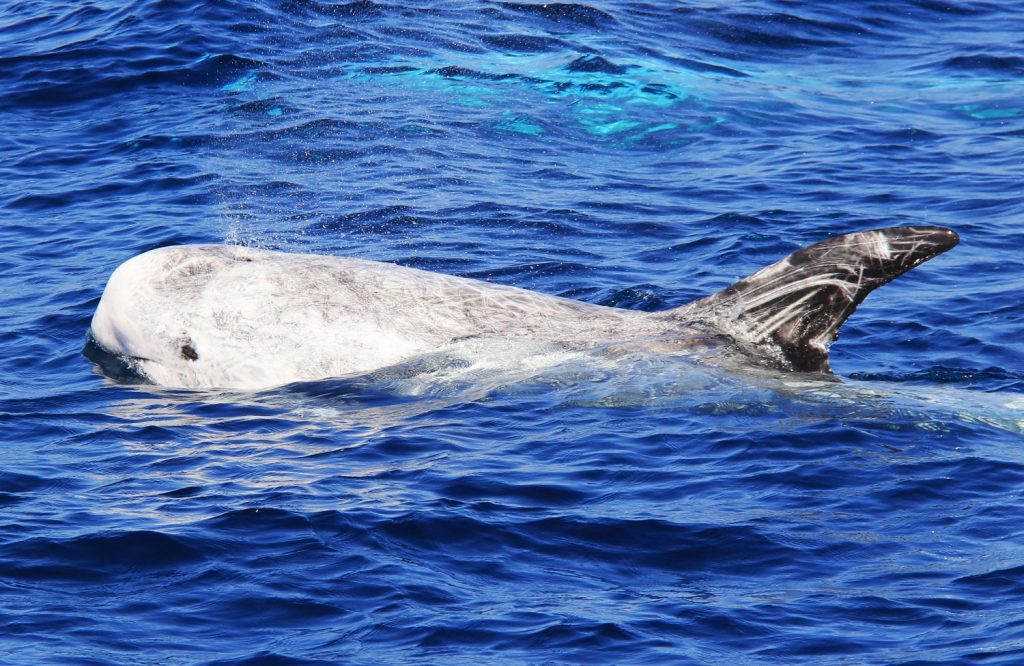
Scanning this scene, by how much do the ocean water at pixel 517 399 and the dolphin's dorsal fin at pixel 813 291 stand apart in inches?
16.3

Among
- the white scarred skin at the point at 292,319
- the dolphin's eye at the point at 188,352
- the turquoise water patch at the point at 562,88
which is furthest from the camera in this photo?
the turquoise water patch at the point at 562,88

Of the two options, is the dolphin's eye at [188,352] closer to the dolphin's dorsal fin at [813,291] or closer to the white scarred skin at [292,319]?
the white scarred skin at [292,319]

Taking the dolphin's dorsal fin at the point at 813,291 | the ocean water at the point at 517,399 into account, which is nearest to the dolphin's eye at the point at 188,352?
the ocean water at the point at 517,399

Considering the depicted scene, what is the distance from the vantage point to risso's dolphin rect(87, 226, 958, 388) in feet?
40.5

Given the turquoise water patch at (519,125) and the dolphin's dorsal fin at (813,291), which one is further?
the turquoise water patch at (519,125)

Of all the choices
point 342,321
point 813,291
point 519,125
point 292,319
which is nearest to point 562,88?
point 519,125

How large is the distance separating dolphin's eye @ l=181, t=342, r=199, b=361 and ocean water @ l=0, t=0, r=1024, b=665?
37 centimetres

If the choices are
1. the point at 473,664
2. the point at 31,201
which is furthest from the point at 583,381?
the point at 31,201

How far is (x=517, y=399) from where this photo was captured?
12125 mm

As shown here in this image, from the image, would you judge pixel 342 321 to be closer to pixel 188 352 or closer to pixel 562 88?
pixel 188 352

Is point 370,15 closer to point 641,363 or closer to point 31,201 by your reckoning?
point 31,201

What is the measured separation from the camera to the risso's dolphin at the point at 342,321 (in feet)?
40.5

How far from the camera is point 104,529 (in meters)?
9.39

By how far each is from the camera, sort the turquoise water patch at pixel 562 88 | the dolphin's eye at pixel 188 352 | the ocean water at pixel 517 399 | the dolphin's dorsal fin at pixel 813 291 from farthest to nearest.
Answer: the turquoise water patch at pixel 562 88
the dolphin's eye at pixel 188 352
the dolphin's dorsal fin at pixel 813 291
the ocean water at pixel 517 399
